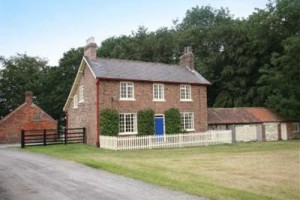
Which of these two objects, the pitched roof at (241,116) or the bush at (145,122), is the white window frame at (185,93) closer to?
the pitched roof at (241,116)

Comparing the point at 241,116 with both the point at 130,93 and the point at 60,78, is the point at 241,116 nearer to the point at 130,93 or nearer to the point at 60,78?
the point at 130,93

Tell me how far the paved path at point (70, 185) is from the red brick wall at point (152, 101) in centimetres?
1459

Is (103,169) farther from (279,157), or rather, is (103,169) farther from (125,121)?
(125,121)

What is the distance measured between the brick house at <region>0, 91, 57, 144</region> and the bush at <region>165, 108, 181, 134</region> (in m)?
15.2

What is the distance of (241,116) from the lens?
41688 millimetres

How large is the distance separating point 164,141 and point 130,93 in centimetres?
542

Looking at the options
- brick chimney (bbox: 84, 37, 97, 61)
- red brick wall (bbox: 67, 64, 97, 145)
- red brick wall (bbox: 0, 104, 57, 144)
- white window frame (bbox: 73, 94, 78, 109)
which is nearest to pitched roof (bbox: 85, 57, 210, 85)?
brick chimney (bbox: 84, 37, 97, 61)

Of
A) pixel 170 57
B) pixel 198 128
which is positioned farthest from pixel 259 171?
pixel 170 57

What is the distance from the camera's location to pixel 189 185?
13.0 meters

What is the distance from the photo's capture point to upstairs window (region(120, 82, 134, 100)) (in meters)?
33.6

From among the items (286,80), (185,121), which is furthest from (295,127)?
(185,121)

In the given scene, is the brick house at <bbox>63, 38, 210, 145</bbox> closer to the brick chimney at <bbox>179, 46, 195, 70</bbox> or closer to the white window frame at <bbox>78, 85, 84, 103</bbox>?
the white window frame at <bbox>78, 85, 84, 103</bbox>

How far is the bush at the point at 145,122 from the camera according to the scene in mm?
33969

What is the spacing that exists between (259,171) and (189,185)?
506cm
